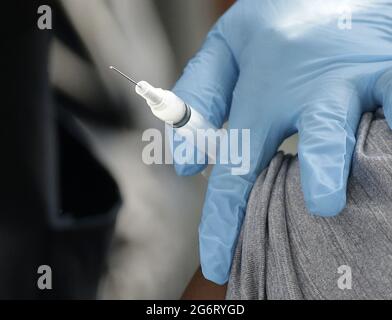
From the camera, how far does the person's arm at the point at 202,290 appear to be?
0.87 meters

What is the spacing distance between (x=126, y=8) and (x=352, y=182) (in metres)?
0.40

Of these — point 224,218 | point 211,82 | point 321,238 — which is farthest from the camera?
point 211,82

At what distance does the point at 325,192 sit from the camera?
1.65 ft

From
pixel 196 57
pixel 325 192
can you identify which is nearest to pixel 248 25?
pixel 196 57

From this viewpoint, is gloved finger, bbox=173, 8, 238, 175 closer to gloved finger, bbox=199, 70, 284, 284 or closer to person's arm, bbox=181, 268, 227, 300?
gloved finger, bbox=199, 70, 284, 284

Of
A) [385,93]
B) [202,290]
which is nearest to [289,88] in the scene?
[385,93]

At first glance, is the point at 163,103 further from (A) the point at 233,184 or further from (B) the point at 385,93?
(B) the point at 385,93

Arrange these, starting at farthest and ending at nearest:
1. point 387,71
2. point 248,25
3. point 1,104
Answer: point 248,25 → point 387,71 → point 1,104

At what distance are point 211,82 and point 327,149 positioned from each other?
10.1 inches

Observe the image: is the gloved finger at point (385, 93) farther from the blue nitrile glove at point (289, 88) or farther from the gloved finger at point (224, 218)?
the gloved finger at point (224, 218)

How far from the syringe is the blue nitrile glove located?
4cm

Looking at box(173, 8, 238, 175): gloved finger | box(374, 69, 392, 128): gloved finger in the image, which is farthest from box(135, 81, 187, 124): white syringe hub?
box(374, 69, 392, 128): gloved finger

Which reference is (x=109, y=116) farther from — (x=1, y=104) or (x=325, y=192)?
(x=325, y=192)

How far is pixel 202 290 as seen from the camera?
2.91ft
